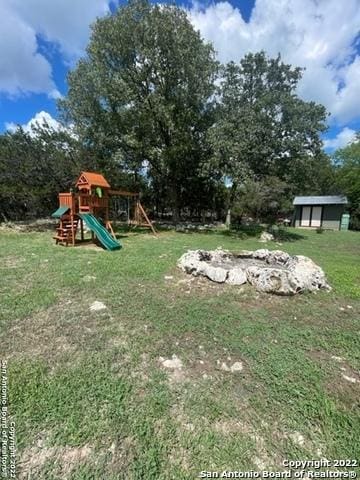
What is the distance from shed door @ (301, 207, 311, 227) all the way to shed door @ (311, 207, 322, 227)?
12.4 inches

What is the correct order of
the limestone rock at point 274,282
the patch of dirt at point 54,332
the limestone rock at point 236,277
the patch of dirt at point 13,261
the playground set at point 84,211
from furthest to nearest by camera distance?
1. the playground set at point 84,211
2. the patch of dirt at point 13,261
3. the limestone rock at point 236,277
4. the limestone rock at point 274,282
5. the patch of dirt at point 54,332

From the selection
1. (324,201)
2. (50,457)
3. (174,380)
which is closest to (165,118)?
(174,380)

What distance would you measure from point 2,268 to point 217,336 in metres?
4.48

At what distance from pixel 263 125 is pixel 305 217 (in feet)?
40.1

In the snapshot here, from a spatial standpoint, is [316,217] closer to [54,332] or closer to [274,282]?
[274,282]

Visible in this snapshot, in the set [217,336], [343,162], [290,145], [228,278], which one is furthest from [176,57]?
[343,162]

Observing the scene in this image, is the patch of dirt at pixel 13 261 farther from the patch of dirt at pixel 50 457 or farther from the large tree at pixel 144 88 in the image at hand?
the large tree at pixel 144 88

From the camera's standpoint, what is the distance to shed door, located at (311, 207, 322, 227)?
19766mm

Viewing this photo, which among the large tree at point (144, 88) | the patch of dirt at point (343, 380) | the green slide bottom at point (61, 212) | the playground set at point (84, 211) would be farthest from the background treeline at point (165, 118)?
the patch of dirt at point (343, 380)

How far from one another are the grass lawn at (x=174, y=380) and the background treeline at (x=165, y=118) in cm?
790

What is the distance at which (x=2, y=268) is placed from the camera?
4.96 metres

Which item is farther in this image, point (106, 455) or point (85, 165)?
point (85, 165)

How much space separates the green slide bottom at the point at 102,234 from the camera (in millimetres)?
7393

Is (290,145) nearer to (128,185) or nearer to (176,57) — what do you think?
(176,57)
